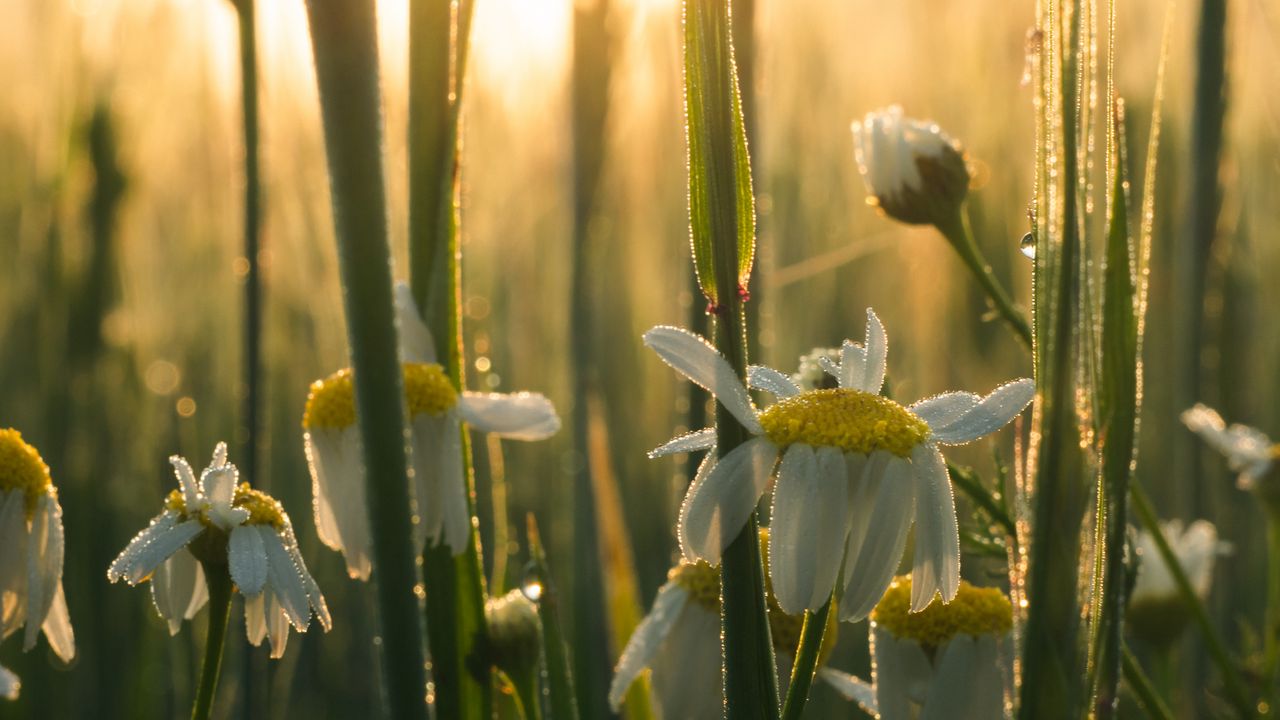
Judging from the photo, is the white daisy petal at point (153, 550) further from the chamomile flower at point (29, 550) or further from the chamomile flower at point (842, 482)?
the chamomile flower at point (842, 482)

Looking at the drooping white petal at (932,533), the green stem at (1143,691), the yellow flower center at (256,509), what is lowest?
the green stem at (1143,691)

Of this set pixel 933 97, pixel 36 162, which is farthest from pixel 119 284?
pixel 933 97

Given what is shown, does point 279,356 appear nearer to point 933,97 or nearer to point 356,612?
point 356,612

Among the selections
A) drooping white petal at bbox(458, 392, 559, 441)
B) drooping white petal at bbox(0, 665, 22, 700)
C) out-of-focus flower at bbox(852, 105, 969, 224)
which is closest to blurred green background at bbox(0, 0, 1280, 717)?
out-of-focus flower at bbox(852, 105, 969, 224)

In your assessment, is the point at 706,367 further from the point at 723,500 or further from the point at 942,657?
the point at 942,657

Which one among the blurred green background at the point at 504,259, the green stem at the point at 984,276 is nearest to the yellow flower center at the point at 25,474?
the green stem at the point at 984,276
